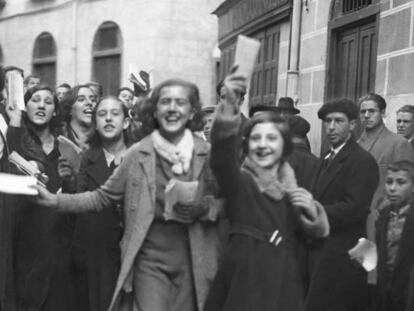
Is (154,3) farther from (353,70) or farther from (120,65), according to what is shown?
(353,70)

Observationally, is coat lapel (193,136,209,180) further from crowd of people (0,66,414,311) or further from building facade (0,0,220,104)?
building facade (0,0,220,104)

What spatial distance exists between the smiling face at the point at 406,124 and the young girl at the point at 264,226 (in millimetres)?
3909

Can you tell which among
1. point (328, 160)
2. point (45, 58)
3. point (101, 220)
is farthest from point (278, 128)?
point (45, 58)

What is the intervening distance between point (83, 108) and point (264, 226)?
3610 mm

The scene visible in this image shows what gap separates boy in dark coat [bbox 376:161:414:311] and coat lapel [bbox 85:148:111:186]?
6.44 ft

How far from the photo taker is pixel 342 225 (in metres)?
7.39

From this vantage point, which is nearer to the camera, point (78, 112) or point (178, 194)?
point (178, 194)

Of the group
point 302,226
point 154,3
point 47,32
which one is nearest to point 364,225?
point 302,226

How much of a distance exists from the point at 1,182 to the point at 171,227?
1.02 m

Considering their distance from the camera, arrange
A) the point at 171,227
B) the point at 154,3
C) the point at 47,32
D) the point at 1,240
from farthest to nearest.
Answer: the point at 47,32 < the point at 154,3 < the point at 1,240 < the point at 171,227

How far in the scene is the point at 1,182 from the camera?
623 centimetres

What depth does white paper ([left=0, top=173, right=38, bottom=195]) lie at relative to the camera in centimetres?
621

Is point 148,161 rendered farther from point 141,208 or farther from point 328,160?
point 328,160

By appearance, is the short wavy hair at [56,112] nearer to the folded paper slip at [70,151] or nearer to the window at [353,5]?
the folded paper slip at [70,151]
